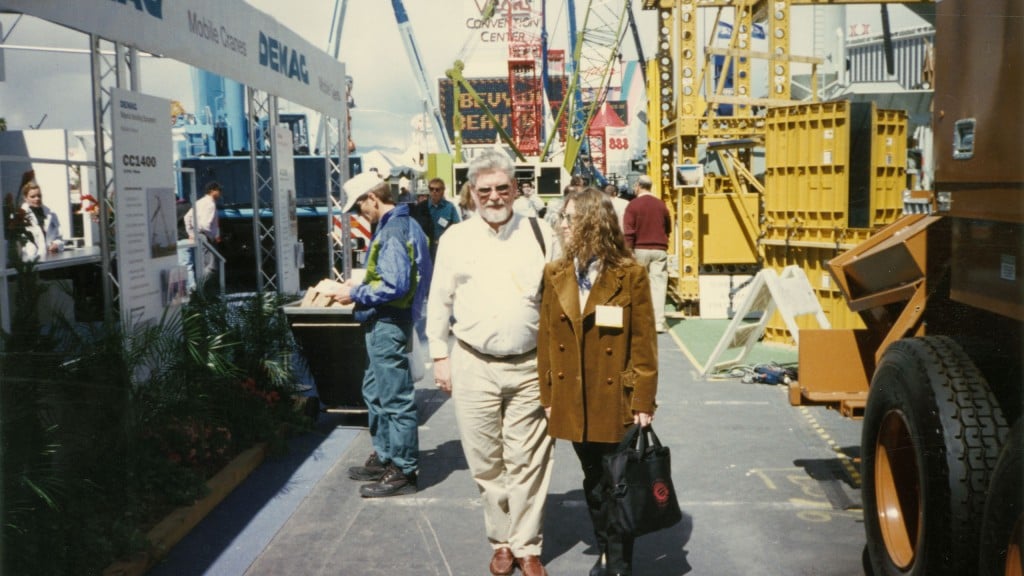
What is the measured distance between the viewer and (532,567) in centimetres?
462

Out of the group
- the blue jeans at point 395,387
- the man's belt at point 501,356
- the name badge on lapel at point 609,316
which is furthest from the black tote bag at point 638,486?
the blue jeans at point 395,387

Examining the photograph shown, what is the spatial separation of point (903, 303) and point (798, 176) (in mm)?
6400

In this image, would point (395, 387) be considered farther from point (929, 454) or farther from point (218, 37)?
point (218, 37)

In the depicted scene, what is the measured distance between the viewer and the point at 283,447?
702 centimetres

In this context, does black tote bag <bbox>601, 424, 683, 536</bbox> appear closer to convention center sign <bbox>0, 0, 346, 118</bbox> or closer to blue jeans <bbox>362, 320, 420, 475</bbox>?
blue jeans <bbox>362, 320, 420, 475</bbox>

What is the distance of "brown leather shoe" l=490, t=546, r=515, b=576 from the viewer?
4703 mm

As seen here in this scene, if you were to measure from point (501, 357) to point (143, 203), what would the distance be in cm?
332

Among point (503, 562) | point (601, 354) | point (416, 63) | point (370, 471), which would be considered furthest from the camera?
point (416, 63)

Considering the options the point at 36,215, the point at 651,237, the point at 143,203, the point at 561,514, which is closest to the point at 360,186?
the point at 143,203

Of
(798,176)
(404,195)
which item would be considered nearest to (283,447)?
(798,176)

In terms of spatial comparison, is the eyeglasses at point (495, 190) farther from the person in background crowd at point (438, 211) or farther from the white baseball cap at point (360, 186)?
the person in background crowd at point (438, 211)

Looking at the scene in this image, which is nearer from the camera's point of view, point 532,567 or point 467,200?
point 532,567

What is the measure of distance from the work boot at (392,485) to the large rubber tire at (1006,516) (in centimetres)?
373

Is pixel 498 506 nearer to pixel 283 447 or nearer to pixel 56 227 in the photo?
pixel 283 447
